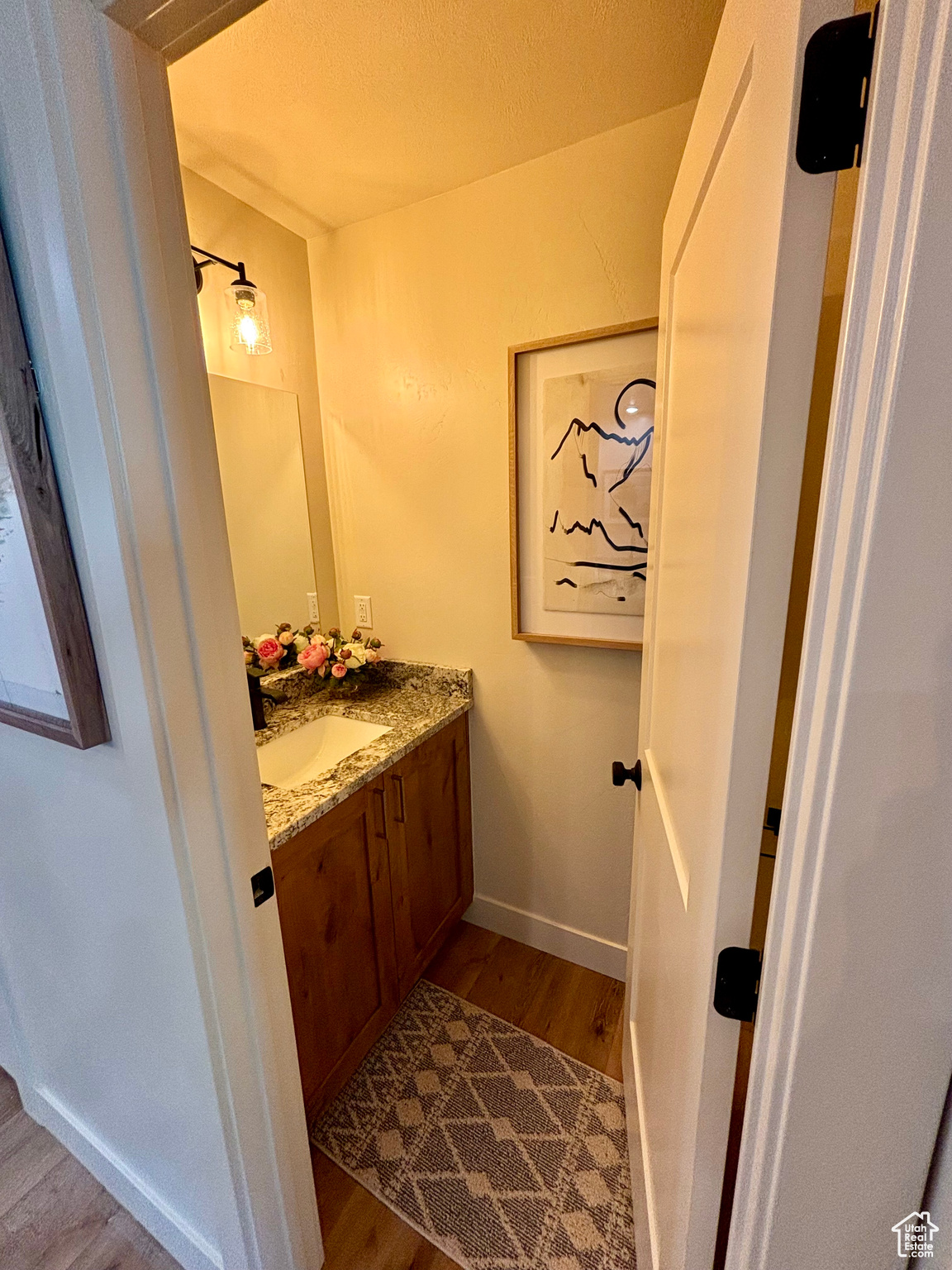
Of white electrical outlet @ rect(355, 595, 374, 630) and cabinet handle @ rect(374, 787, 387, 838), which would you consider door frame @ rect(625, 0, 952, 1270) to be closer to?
cabinet handle @ rect(374, 787, 387, 838)

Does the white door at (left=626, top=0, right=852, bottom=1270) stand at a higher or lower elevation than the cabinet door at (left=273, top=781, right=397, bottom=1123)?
higher

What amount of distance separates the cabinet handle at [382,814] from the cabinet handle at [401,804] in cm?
5

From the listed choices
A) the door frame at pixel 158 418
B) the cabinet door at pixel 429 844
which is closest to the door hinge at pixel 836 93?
the door frame at pixel 158 418

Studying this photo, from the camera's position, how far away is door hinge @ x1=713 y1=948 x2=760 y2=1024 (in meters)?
0.52

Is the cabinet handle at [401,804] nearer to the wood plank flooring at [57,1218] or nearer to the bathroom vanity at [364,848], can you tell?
the bathroom vanity at [364,848]

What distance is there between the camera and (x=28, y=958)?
42.9 inches

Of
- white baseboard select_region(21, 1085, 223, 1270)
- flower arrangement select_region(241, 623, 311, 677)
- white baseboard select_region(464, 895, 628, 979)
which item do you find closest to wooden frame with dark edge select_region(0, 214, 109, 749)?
flower arrangement select_region(241, 623, 311, 677)

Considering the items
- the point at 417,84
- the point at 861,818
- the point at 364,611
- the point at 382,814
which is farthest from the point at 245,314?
the point at 861,818

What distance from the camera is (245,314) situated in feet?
4.66

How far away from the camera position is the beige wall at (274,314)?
1380mm

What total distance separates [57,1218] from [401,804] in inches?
44.1

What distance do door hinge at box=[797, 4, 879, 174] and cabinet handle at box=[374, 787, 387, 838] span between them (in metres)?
1.31

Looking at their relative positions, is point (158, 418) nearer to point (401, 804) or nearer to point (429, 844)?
point (401, 804)

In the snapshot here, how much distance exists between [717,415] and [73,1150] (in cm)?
204
